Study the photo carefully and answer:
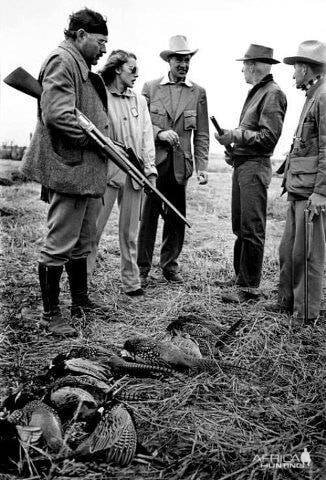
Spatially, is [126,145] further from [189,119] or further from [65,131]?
[65,131]

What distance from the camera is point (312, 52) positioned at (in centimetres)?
381

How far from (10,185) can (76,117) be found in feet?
23.4

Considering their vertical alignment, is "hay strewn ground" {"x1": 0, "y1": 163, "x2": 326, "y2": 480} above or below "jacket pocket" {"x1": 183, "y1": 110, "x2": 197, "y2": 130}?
below

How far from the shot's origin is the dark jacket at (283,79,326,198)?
3.73 m

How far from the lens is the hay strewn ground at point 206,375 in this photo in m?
2.23

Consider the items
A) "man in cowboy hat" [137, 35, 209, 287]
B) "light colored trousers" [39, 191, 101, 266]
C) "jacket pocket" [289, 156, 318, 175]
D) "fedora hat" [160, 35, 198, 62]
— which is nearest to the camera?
"light colored trousers" [39, 191, 101, 266]

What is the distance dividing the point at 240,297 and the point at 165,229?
122 cm

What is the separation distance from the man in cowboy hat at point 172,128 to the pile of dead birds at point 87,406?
85.1 inches

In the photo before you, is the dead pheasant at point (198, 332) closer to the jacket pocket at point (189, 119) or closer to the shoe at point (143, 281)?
the shoe at point (143, 281)

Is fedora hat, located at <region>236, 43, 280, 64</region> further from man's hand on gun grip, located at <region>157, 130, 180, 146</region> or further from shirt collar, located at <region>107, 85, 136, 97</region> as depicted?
shirt collar, located at <region>107, 85, 136, 97</region>

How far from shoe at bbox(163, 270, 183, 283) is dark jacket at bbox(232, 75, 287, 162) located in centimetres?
146

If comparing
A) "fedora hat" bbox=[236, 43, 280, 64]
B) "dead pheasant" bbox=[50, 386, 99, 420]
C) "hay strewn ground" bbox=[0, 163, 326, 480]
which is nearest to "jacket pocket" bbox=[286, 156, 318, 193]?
"hay strewn ground" bbox=[0, 163, 326, 480]

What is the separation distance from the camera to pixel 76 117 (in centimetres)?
358

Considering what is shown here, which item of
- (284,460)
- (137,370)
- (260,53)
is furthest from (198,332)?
(260,53)
